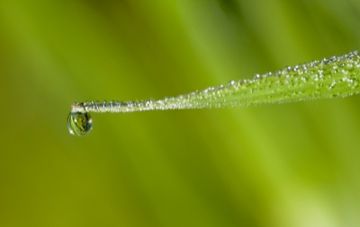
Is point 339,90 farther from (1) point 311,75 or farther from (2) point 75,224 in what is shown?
(2) point 75,224

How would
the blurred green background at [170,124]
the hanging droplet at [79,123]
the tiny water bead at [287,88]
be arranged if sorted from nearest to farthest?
the tiny water bead at [287,88]
the hanging droplet at [79,123]
the blurred green background at [170,124]

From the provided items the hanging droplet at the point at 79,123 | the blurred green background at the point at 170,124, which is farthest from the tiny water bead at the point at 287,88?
the blurred green background at the point at 170,124

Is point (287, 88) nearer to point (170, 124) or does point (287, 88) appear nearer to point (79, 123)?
point (79, 123)

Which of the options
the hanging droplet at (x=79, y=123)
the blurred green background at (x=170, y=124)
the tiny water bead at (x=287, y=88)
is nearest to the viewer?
the tiny water bead at (x=287, y=88)

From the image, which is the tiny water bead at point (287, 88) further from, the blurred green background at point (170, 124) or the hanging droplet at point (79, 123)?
the blurred green background at point (170, 124)

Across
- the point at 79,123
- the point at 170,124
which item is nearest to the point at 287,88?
the point at 79,123

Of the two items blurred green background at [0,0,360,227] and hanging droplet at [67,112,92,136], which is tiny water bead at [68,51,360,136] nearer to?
hanging droplet at [67,112,92,136]
